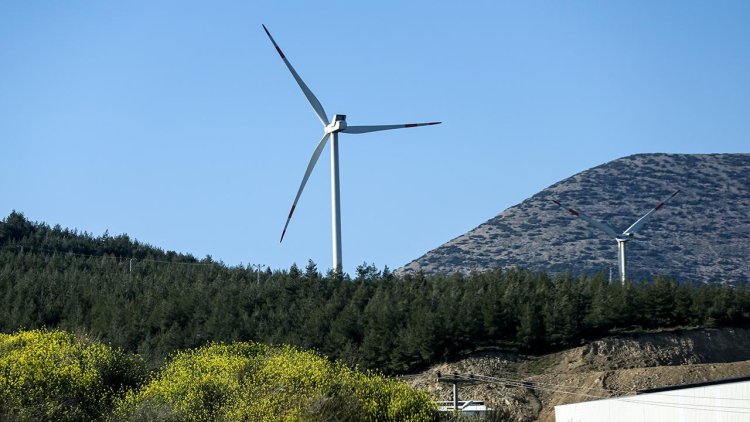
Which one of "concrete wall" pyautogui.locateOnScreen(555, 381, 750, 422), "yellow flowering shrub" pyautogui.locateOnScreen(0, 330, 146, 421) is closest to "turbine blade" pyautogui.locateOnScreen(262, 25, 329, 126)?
"yellow flowering shrub" pyautogui.locateOnScreen(0, 330, 146, 421)

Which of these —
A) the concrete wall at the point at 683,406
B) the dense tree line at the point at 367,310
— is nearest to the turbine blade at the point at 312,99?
the dense tree line at the point at 367,310

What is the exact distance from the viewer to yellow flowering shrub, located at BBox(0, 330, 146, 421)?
188ft

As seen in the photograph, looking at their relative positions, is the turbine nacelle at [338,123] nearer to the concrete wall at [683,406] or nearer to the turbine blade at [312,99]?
the turbine blade at [312,99]

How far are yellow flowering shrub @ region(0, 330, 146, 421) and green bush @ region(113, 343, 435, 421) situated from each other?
1714mm

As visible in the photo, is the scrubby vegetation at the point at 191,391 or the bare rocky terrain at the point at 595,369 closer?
the scrubby vegetation at the point at 191,391

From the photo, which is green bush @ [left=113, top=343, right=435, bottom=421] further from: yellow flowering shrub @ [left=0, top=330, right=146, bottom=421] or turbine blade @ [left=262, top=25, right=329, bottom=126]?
turbine blade @ [left=262, top=25, right=329, bottom=126]

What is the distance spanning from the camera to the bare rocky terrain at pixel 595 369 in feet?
275

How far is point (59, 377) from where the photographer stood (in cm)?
6216

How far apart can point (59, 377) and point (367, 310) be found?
1582 inches

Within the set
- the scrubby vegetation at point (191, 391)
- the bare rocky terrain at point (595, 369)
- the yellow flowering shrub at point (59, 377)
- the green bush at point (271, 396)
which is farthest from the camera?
the bare rocky terrain at point (595, 369)

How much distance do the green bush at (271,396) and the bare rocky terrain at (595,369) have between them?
72.0 ft

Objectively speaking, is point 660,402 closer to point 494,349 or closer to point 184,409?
point 184,409

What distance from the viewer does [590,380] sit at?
85.9 metres

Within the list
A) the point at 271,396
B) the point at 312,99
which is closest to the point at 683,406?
the point at 271,396
